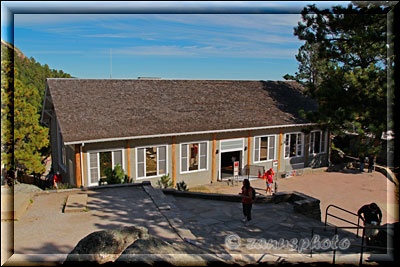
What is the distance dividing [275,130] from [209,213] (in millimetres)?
10813

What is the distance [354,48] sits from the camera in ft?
35.7

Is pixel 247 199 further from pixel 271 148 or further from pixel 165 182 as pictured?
pixel 271 148

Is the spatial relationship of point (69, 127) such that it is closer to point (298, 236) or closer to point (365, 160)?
point (298, 236)

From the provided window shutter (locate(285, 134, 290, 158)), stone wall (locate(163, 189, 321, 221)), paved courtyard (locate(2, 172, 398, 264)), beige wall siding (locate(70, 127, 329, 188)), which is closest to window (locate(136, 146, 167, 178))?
beige wall siding (locate(70, 127, 329, 188))

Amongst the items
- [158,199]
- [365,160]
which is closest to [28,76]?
[158,199]

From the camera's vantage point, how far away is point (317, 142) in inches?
909

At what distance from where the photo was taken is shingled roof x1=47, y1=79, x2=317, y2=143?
53.4 feet

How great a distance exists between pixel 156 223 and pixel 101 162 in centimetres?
789

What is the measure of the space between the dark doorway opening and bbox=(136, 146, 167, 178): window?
405cm

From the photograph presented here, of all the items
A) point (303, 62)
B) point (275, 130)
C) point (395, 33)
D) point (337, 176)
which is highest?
point (303, 62)

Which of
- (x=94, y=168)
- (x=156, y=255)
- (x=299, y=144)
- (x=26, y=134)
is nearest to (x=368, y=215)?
(x=156, y=255)

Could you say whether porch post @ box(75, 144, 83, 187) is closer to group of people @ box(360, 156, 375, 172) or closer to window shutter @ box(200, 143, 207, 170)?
window shutter @ box(200, 143, 207, 170)

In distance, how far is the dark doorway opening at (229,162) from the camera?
19.8 metres

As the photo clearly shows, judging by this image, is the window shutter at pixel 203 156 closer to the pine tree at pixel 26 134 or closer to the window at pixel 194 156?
the window at pixel 194 156
